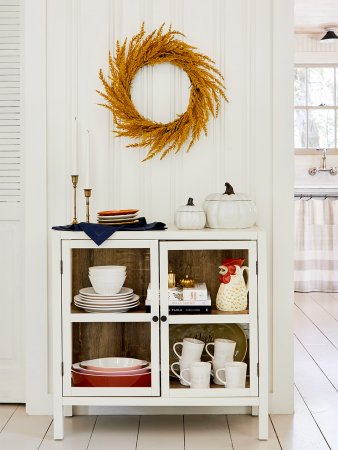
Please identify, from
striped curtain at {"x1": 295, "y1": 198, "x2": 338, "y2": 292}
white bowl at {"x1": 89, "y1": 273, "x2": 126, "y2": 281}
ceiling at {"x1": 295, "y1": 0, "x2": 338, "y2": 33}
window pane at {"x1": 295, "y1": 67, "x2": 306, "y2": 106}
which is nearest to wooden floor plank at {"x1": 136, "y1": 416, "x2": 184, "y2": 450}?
white bowl at {"x1": 89, "y1": 273, "x2": 126, "y2": 281}

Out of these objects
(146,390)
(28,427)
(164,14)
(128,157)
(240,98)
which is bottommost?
(28,427)

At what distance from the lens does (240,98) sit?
3.24m

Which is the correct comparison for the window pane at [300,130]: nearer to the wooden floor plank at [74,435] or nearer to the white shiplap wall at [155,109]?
the white shiplap wall at [155,109]

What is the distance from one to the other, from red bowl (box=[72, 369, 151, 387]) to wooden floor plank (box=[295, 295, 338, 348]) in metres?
1.96

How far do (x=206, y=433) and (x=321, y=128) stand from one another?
4681 mm

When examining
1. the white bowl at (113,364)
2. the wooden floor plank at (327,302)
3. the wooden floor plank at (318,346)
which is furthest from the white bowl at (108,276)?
the wooden floor plank at (327,302)

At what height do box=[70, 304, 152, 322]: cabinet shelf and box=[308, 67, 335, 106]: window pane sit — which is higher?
→ box=[308, 67, 335, 106]: window pane

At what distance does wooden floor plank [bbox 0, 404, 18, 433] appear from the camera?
3162 mm

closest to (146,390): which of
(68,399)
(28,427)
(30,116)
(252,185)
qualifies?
(68,399)

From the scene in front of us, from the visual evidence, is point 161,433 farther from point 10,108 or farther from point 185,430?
point 10,108

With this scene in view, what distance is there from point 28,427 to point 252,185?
1438mm

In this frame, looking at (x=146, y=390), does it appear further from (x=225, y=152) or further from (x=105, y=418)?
(x=225, y=152)

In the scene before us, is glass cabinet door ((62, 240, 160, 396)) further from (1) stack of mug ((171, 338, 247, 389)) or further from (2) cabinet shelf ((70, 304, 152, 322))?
(1) stack of mug ((171, 338, 247, 389))

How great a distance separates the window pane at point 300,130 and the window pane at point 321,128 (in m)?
0.06
